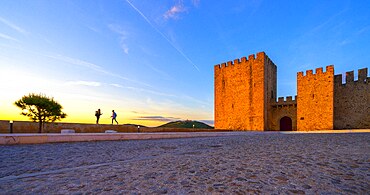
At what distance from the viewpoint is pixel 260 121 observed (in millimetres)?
19328

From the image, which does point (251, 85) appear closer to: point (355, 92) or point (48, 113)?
point (355, 92)

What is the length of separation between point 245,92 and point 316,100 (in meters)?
6.96

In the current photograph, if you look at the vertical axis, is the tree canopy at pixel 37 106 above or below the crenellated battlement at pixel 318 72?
below

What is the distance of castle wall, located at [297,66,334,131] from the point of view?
1719cm

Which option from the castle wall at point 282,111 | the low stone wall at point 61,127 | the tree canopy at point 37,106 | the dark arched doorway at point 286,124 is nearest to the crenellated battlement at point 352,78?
the castle wall at point 282,111

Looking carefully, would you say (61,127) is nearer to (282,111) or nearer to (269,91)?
(269,91)

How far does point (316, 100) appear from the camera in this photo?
1788 centimetres

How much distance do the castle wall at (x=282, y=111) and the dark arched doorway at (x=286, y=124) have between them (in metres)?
0.37

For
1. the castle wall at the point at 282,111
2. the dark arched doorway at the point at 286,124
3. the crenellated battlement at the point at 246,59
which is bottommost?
the dark arched doorway at the point at 286,124

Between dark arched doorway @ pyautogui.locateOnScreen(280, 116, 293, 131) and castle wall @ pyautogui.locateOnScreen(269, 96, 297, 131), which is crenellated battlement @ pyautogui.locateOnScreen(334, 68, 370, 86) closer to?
castle wall @ pyautogui.locateOnScreen(269, 96, 297, 131)

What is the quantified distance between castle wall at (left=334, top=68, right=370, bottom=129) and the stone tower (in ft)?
20.1

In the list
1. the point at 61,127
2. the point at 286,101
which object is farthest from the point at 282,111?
the point at 61,127

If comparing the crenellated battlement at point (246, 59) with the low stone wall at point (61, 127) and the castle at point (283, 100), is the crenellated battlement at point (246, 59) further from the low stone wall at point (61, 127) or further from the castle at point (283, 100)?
the low stone wall at point (61, 127)

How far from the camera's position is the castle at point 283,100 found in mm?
17250
